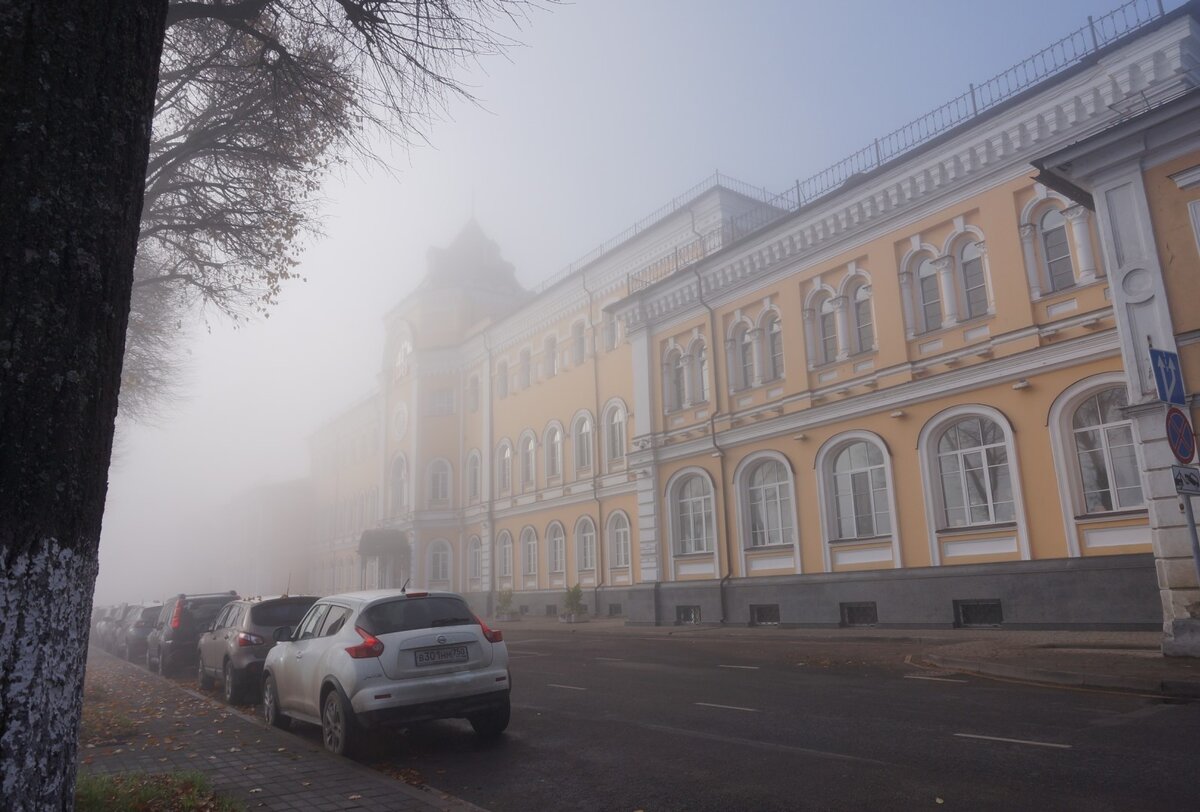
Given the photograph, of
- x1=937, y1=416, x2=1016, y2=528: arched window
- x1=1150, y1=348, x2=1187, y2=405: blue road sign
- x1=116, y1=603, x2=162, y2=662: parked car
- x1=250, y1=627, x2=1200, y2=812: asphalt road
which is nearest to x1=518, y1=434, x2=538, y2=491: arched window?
x1=116, y1=603, x2=162, y2=662: parked car

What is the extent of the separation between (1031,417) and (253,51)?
54.0 feet

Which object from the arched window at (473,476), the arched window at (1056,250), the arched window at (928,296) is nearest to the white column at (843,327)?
the arched window at (928,296)

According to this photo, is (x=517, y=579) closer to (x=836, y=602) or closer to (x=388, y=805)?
(x=836, y=602)

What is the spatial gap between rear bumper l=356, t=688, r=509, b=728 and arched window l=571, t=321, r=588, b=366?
2989cm

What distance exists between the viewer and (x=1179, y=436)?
11148 mm

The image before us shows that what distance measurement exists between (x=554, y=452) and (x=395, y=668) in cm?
3095

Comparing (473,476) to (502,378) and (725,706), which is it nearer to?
(502,378)

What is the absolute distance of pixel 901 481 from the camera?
20.6 meters

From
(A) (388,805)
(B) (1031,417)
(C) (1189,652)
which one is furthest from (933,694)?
(B) (1031,417)

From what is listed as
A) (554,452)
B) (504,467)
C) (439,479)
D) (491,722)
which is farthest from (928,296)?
(439,479)

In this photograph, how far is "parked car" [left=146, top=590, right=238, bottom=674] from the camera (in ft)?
59.4

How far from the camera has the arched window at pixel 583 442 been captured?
36.5m

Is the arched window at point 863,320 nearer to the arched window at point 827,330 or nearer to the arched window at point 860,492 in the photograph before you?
the arched window at point 827,330

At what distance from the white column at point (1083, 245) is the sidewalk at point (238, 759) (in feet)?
55.1
